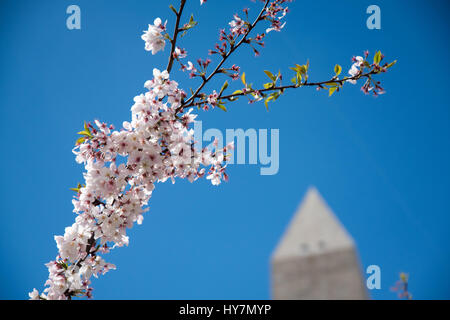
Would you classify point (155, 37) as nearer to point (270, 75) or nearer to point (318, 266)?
point (270, 75)

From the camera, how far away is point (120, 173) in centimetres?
307

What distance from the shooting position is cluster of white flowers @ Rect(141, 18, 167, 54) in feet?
10.8

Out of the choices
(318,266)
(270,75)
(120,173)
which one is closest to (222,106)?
(270,75)

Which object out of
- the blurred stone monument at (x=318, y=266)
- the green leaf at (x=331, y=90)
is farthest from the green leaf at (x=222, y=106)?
the blurred stone monument at (x=318, y=266)

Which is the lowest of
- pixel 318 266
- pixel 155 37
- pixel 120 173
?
pixel 120 173

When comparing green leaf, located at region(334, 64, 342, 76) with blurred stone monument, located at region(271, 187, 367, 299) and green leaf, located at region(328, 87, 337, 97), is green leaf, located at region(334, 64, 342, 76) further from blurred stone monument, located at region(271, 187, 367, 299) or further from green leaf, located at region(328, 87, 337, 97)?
blurred stone monument, located at region(271, 187, 367, 299)

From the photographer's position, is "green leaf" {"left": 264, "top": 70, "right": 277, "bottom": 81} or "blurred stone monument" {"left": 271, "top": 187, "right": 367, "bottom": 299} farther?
"blurred stone monument" {"left": 271, "top": 187, "right": 367, "bottom": 299}

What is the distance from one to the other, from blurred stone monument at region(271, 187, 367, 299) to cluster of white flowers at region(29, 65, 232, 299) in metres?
15.7

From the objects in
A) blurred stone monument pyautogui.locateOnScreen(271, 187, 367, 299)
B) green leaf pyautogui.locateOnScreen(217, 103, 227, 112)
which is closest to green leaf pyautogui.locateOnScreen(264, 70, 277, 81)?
green leaf pyautogui.locateOnScreen(217, 103, 227, 112)

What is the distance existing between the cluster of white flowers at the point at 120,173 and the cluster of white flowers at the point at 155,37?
0.29 metres

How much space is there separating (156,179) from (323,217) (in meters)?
20.5

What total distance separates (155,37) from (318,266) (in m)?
16.8
